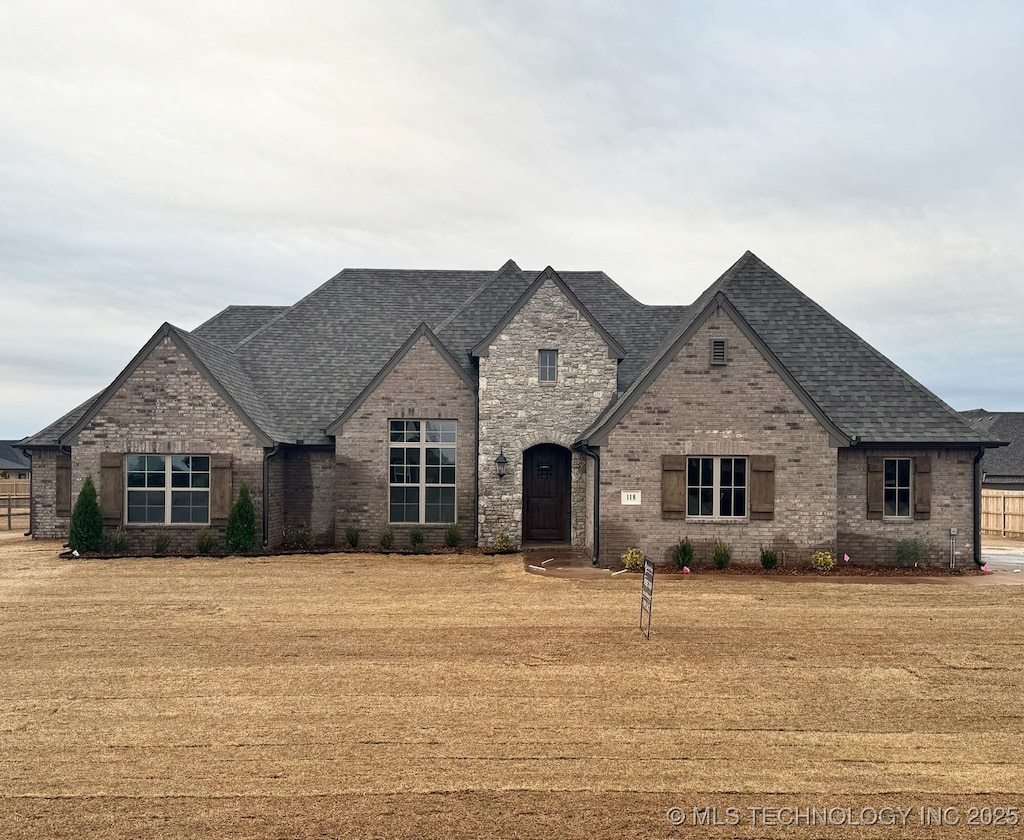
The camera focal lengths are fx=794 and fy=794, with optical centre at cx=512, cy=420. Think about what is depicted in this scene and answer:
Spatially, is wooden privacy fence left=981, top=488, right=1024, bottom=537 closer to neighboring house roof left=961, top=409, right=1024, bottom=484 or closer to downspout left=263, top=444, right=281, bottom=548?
neighboring house roof left=961, top=409, right=1024, bottom=484

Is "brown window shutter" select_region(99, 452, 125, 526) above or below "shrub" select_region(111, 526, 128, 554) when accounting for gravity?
above

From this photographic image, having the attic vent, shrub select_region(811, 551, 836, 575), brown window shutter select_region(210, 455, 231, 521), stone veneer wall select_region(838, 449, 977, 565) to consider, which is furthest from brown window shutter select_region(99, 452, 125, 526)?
stone veneer wall select_region(838, 449, 977, 565)

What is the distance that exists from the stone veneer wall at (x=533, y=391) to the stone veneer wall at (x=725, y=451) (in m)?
3.15

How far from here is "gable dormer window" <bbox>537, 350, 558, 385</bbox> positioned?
21.5 metres

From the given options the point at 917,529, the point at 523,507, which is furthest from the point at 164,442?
the point at 917,529

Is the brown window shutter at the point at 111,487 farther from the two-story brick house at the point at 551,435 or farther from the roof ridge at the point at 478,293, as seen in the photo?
the roof ridge at the point at 478,293

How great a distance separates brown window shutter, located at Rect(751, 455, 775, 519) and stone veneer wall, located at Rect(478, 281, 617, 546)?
189 inches

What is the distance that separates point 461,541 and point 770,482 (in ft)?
27.4

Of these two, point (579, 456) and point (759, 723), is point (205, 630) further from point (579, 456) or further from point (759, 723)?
point (579, 456)

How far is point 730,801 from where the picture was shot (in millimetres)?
6094

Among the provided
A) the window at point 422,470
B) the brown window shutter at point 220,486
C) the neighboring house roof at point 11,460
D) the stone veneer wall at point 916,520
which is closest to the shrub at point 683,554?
the stone veneer wall at point 916,520

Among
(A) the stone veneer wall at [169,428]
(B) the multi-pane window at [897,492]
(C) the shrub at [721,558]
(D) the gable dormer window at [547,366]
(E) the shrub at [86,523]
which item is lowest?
(C) the shrub at [721,558]

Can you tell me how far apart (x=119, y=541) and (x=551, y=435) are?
11552mm

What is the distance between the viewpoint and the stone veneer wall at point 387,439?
853 inches
